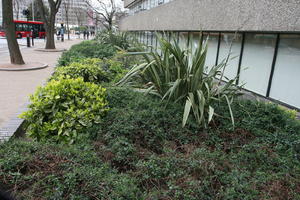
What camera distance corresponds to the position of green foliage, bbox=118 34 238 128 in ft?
11.6

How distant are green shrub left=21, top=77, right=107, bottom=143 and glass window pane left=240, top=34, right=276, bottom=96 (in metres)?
3.63

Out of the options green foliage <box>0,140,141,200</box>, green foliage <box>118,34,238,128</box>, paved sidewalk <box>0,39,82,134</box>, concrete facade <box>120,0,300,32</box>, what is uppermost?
concrete facade <box>120,0,300,32</box>

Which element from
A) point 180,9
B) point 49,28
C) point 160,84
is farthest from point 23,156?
point 49,28

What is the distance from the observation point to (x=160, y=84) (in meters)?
3.90

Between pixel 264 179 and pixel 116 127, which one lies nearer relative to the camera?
pixel 264 179

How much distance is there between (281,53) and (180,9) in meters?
5.93

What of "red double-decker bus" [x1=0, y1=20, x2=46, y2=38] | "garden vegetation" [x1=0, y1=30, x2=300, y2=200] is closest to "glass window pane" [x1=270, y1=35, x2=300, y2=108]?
"garden vegetation" [x1=0, y1=30, x2=300, y2=200]

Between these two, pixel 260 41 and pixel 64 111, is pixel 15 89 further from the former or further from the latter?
pixel 260 41

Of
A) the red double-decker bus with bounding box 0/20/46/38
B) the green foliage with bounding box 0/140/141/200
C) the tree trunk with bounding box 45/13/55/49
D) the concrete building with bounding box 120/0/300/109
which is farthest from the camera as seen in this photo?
the red double-decker bus with bounding box 0/20/46/38

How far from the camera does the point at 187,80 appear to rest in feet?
12.0

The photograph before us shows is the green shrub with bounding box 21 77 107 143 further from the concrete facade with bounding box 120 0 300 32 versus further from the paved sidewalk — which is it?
the concrete facade with bounding box 120 0 300 32

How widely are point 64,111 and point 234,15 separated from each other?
17.0ft

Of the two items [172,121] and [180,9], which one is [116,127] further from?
[180,9]

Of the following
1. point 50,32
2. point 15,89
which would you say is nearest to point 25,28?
point 50,32
